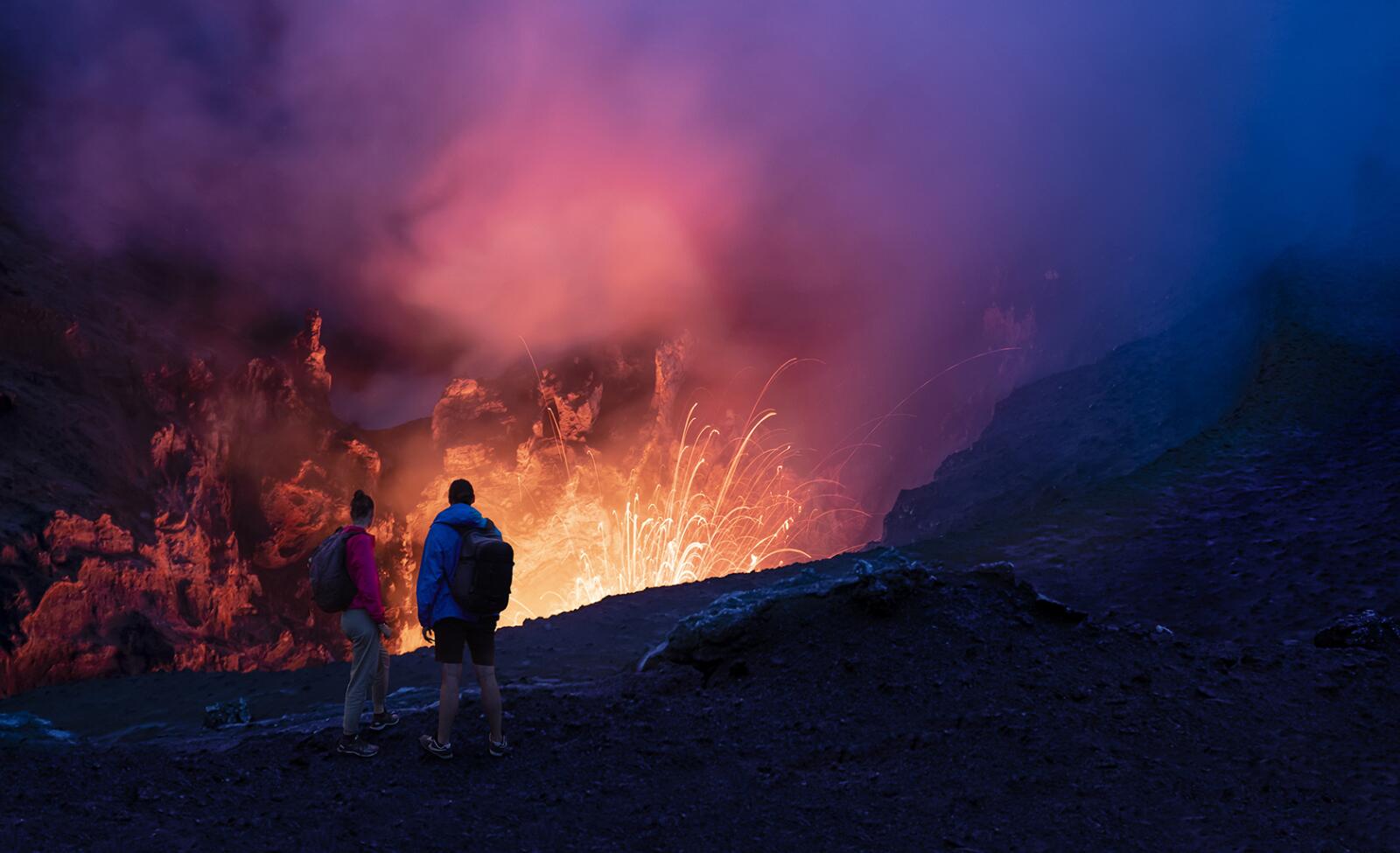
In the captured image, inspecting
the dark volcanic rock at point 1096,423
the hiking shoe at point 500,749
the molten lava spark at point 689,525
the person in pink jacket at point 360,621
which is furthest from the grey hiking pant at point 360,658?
the molten lava spark at point 689,525

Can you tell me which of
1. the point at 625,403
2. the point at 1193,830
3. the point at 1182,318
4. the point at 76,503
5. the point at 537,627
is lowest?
the point at 1193,830

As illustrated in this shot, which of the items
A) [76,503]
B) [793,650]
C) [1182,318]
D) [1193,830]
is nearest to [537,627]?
[793,650]

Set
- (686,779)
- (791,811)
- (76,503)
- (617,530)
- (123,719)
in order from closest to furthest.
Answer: (791,811), (686,779), (123,719), (76,503), (617,530)

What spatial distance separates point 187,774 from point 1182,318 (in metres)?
Result: 25.8

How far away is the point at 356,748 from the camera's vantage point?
752 cm

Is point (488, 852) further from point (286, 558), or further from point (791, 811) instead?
point (286, 558)

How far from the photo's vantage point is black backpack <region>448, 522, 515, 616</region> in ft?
22.4

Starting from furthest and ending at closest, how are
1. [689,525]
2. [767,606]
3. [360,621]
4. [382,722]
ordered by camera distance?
1. [689,525]
2. [767,606]
3. [382,722]
4. [360,621]

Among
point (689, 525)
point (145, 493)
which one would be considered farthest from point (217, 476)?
point (689, 525)

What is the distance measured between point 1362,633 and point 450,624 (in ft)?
29.9

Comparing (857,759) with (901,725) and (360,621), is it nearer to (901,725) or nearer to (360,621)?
(901,725)

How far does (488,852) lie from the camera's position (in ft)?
18.6

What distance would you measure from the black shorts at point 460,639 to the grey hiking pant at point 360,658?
696 millimetres

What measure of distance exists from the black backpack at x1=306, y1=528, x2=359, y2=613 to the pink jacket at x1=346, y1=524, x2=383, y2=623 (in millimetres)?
38
